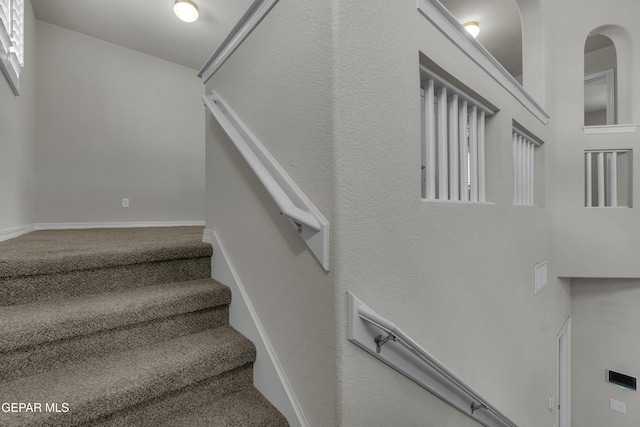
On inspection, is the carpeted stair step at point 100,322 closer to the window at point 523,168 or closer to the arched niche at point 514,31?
the window at point 523,168

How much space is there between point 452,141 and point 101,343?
1.71m

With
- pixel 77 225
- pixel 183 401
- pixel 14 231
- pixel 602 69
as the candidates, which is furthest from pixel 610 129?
pixel 77 225

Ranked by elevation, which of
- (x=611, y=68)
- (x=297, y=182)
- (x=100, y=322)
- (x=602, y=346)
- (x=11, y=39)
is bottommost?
(x=602, y=346)

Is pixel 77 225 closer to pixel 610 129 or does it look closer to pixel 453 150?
pixel 453 150

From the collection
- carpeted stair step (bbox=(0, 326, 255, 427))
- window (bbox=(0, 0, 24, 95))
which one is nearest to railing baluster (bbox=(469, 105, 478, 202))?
carpeted stair step (bbox=(0, 326, 255, 427))

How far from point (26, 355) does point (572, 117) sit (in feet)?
13.4

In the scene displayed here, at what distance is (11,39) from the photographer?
185cm

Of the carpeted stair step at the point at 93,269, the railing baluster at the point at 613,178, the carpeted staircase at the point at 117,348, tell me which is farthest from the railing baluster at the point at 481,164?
the railing baluster at the point at 613,178

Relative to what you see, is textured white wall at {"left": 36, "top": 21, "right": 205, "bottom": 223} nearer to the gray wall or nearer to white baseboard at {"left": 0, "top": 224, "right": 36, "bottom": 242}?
white baseboard at {"left": 0, "top": 224, "right": 36, "bottom": 242}

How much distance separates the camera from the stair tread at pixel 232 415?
0.96m

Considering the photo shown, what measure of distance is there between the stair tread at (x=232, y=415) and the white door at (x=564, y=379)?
3871 mm

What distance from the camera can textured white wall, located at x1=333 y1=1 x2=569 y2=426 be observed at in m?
0.84

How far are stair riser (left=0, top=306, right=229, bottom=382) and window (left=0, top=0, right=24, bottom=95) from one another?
173cm

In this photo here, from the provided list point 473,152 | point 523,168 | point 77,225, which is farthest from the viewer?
point 77,225
